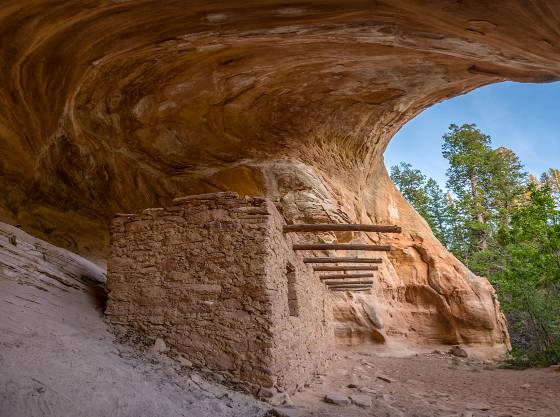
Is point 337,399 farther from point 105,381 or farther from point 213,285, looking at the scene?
point 105,381

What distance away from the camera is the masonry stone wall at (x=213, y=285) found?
377 centimetres

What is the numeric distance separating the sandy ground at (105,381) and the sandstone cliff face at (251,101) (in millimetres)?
2377

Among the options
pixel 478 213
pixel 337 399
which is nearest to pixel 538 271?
pixel 337 399

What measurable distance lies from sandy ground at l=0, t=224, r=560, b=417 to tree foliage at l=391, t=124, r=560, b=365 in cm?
414

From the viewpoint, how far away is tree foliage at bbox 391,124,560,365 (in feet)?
31.1

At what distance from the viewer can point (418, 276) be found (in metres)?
12.5

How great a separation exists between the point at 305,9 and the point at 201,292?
2857 millimetres

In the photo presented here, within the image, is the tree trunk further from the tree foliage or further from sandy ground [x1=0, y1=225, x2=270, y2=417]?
sandy ground [x1=0, y1=225, x2=270, y2=417]

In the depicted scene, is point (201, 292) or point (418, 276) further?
point (418, 276)

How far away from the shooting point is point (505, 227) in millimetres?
12539

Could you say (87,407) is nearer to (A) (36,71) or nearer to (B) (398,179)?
(A) (36,71)

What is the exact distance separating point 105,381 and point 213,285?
1380 millimetres

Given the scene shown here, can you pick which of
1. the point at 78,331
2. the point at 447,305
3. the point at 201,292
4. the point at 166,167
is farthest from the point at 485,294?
the point at 78,331

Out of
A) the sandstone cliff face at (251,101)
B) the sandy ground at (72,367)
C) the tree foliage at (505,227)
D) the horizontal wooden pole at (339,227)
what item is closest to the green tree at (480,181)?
the tree foliage at (505,227)
